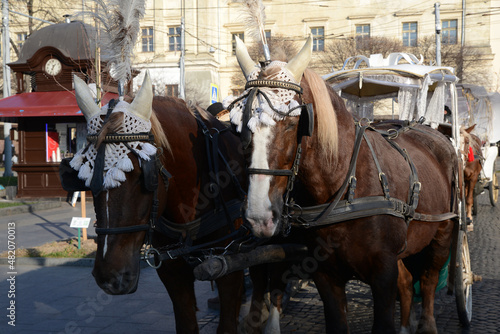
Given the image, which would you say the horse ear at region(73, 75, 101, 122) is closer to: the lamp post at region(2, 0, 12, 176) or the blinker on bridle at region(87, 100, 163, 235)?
the blinker on bridle at region(87, 100, 163, 235)

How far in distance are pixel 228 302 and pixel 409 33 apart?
131 ft

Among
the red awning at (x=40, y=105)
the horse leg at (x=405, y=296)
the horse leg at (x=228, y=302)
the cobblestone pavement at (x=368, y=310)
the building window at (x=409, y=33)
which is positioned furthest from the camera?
the building window at (x=409, y=33)

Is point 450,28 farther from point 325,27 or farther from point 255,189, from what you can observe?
point 255,189

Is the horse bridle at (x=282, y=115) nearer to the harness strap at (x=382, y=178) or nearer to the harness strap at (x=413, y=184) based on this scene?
the harness strap at (x=382, y=178)

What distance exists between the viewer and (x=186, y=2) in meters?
36.5

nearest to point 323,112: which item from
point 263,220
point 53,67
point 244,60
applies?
point 244,60

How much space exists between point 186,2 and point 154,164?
35.9m

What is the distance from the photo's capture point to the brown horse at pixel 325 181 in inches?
104

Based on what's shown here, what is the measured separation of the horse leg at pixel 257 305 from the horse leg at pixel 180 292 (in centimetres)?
94

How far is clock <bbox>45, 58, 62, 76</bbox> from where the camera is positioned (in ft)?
53.7

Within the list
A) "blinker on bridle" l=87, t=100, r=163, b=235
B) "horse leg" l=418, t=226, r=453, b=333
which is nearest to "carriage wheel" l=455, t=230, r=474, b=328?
Result: "horse leg" l=418, t=226, r=453, b=333

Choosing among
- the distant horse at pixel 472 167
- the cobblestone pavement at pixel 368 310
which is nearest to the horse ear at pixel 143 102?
the cobblestone pavement at pixel 368 310

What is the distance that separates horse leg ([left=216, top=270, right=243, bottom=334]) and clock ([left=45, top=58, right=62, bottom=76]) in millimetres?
14828

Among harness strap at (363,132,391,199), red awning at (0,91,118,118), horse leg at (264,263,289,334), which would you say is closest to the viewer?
harness strap at (363,132,391,199)
